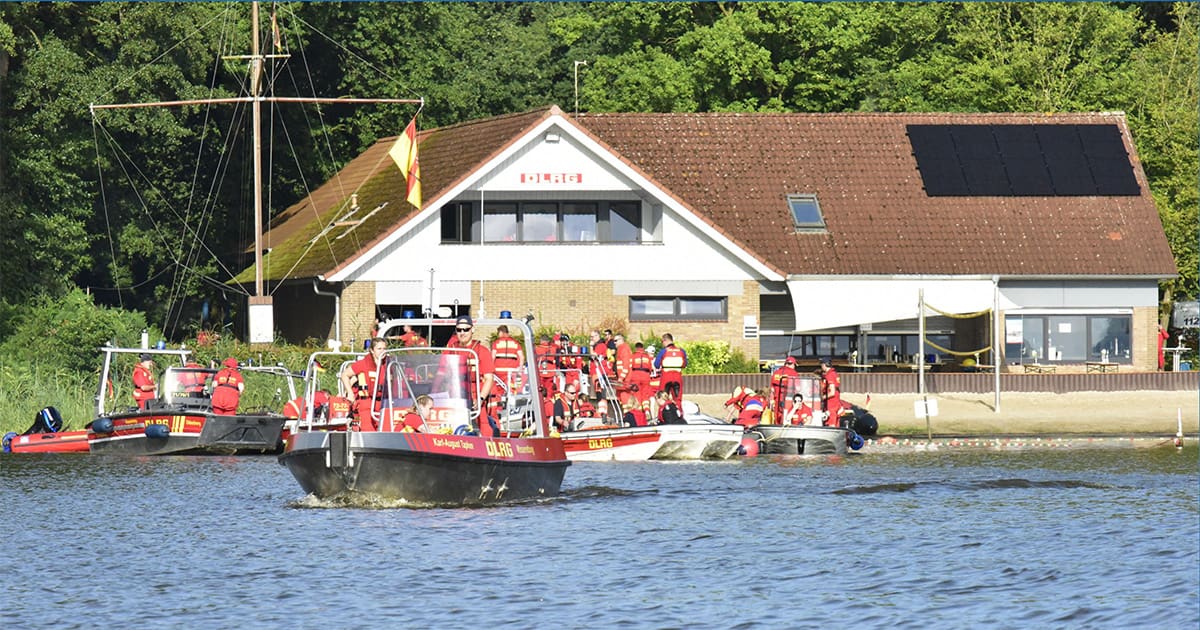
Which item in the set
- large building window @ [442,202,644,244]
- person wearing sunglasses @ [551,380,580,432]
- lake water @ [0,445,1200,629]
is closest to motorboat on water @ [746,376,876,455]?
lake water @ [0,445,1200,629]

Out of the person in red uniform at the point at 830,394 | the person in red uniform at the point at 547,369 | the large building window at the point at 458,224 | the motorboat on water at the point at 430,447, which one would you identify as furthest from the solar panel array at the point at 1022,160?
the motorboat on water at the point at 430,447

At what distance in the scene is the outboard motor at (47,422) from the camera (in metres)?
36.3

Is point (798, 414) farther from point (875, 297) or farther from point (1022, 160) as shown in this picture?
point (1022, 160)

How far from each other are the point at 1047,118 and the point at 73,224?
79.3 feet

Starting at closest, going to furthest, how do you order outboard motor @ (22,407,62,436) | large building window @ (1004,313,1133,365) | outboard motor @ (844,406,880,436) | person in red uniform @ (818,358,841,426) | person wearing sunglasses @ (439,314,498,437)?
person wearing sunglasses @ (439,314,498,437), person in red uniform @ (818,358,841,426), outboard motor @ (22,407,62,436), outboard motor @ (844,406,880,436), large building window @ (1004,313,1133,365)

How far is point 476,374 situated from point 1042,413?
1912cm

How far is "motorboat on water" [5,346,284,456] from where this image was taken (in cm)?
3481

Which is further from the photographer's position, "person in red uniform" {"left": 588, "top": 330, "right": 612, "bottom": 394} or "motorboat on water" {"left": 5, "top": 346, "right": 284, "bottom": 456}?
"motorboat on water" {"left": 5, "top": 346, "right": 284, "bottom": 456}

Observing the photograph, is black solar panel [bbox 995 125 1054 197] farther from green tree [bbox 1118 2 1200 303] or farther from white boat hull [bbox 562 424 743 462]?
white boat hull [bbox 562 424 743 462]

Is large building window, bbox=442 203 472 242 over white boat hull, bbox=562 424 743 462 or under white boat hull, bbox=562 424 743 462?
over

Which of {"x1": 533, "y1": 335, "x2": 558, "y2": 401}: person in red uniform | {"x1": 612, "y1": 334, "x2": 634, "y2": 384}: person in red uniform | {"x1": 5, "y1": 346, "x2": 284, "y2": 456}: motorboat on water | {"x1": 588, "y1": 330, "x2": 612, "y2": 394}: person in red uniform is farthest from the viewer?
{"x1": 612, "y1": 334, "x2": 634, "y2": 384}: person in red uniform

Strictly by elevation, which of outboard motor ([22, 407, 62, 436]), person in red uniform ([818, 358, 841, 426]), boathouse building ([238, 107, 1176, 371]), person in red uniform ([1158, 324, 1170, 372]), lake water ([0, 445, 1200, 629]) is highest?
boathouse building ([238, 107, 1176, 371])

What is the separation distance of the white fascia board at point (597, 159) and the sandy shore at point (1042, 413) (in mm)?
5271

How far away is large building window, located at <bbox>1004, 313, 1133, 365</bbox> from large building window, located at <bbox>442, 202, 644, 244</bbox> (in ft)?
30.3
